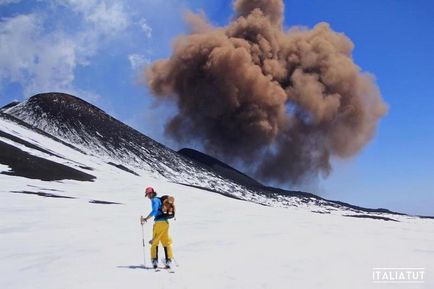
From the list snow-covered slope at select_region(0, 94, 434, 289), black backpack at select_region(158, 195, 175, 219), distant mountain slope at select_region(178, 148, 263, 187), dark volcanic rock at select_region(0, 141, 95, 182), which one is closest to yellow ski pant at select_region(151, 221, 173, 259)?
black backpack at select_region(158, 195, 175, 219)

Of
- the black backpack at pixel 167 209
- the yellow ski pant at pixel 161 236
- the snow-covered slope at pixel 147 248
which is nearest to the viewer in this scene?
the snow-covered slope at pixel 147 248

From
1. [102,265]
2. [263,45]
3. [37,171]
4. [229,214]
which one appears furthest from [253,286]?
[263,45]

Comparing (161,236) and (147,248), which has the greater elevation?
(161,236)

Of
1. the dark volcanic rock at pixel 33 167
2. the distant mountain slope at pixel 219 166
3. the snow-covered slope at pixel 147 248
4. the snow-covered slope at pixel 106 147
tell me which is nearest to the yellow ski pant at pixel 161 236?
the snow-covered slope at pixel 147 248

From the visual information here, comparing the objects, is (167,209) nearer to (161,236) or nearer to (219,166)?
(161,236)

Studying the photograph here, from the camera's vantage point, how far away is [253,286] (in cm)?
1057

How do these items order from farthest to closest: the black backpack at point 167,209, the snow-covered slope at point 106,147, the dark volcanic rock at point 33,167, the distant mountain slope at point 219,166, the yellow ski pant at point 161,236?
the distant mountain slope at point 219,166
the snow-covered slope at point 106,147
the dark volcanic rock at point 33,167
the black backpack at point 167,209
the yellow ski pant at point 161,236

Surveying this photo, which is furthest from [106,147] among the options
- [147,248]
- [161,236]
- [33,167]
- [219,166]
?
[161,236]

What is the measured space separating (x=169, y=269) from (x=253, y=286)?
2.52 meters

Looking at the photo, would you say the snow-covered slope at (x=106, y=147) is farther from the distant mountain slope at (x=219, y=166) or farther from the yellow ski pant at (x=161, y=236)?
the yellow ski pant at (x=161, y=236)

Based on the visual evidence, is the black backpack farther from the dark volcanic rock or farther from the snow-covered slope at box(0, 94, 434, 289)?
the dark volcanic rock

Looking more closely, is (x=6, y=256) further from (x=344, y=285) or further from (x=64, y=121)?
(x=64, y=121)

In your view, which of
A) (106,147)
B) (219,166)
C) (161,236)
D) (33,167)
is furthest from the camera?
(219,166)

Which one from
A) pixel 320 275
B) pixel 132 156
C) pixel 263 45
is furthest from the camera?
pixel 263 45
